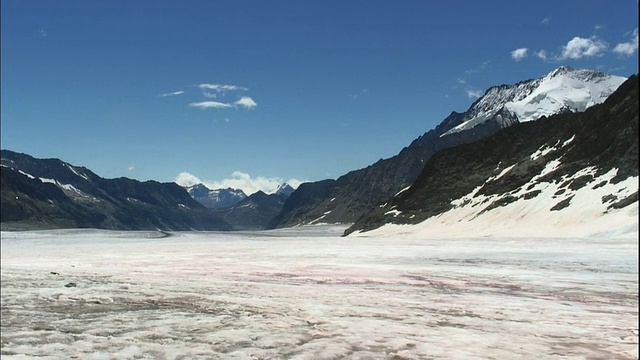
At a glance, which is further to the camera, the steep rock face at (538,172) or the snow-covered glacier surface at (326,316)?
the steep rock face at (538,172)

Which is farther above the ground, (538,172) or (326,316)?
(538,172)

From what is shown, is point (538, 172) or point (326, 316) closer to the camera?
point (326, 316)

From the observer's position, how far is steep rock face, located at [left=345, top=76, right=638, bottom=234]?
69.3 metres

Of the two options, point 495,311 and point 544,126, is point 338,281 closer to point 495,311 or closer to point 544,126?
point 495,311

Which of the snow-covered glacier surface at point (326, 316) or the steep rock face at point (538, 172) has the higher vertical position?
the steep rock face at point (538, 172)

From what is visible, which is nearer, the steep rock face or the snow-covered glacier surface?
the snow-covered glacier surface

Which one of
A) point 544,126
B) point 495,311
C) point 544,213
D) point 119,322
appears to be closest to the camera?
point 119,322

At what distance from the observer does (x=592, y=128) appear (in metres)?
90.2

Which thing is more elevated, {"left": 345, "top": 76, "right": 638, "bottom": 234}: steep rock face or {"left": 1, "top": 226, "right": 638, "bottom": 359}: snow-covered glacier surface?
{"left": 345, "top": 76, "right": 638, "bottom": 234}: steep rock face

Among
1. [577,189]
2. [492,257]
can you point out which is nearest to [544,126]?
[577,189]

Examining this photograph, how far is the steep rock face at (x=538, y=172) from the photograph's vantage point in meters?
69.3

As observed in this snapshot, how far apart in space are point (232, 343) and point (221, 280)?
40.8ft

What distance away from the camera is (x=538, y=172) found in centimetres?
9206

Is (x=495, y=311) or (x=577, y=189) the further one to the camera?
(x=577, y=189)
